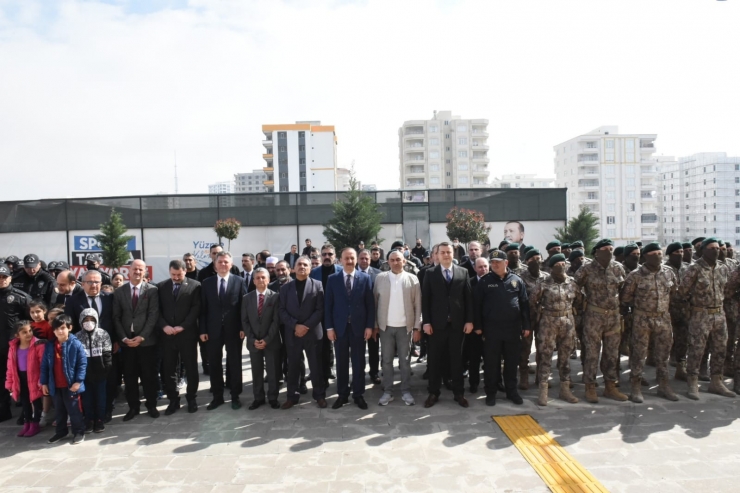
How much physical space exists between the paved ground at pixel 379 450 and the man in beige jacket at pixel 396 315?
1.17ft

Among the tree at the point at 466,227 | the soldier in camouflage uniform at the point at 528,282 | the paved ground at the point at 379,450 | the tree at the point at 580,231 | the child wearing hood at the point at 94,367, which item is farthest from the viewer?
the tree at the point at 580,231

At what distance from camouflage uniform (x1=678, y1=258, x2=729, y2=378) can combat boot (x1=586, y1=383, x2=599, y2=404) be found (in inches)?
49.3

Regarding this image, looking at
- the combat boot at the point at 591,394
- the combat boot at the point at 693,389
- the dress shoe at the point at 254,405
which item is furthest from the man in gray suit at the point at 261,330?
the combat boot at the point at 693,389

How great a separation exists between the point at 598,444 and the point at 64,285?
6211 millimetres

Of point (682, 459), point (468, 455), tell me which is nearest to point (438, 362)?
point (468, 455)

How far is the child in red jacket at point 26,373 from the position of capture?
5211 millimetres

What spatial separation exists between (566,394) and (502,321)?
1187mm

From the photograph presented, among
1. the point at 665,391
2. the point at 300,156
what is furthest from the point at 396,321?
the point at 300,156

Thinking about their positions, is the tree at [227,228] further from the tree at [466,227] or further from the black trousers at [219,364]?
the black trousers at [219,364]

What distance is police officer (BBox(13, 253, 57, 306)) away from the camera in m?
6.59

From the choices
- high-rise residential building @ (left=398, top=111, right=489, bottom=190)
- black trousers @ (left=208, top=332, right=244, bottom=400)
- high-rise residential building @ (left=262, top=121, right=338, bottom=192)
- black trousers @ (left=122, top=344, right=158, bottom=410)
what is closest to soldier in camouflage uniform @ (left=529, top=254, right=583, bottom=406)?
black trousers @ (left=208, top=332, right=244, bottom=400)

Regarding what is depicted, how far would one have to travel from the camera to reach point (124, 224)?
2208 centimetres

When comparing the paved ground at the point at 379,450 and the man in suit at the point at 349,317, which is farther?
the man in suit at the point at 349,317

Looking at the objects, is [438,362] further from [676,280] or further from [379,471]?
[676,280]
